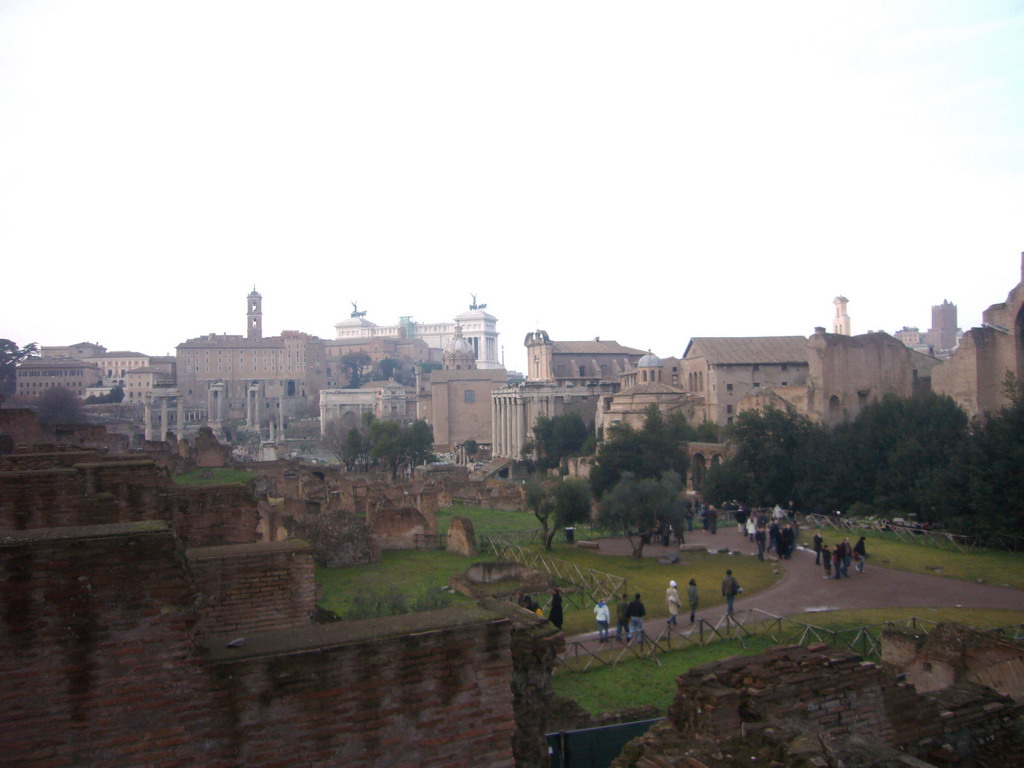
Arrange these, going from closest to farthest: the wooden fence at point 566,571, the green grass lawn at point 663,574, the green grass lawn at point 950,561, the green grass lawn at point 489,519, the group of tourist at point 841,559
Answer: the green grass lawn at point 663,574 → the wooden fence at point 566,571 → the green grass lawn at point 950,561 → the group of tourist at point 841,559 → the green grass lawn at point 489,519

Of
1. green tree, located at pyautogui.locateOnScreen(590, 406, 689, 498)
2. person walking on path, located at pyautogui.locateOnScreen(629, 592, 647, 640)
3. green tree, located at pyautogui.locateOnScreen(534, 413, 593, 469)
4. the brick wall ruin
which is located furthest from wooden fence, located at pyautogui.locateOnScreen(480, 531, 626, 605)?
green tree, located at pyautogui.locateOnScreen(534, 413, 593, 469)

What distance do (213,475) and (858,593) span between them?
90.8 ft

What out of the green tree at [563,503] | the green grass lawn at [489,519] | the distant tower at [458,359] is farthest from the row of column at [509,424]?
the green tree at [563,503]

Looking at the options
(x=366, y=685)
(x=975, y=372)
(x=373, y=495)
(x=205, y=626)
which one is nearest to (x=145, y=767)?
(x=366, y=685)

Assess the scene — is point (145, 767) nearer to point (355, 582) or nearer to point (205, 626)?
point (205, 626)

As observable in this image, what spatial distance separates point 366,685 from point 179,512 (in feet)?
15.7

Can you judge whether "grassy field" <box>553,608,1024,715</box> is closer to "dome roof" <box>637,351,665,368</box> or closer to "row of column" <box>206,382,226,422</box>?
"dome roof" <box>637,351,665,368</box>

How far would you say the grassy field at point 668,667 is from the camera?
10.7 metres

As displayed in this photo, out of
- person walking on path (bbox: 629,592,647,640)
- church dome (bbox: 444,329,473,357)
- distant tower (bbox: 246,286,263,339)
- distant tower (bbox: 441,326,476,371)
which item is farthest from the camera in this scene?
distant tower (bbox: 246,286,263,339)

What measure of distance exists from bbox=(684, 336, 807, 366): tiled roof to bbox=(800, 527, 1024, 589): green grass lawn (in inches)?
1254

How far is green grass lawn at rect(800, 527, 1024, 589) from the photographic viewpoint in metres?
18.0

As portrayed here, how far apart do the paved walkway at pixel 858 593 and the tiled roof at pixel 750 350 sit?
113ft

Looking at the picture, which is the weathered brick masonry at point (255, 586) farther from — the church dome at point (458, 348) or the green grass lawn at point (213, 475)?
the church dome at point (458, 348)

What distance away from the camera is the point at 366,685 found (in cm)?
423
